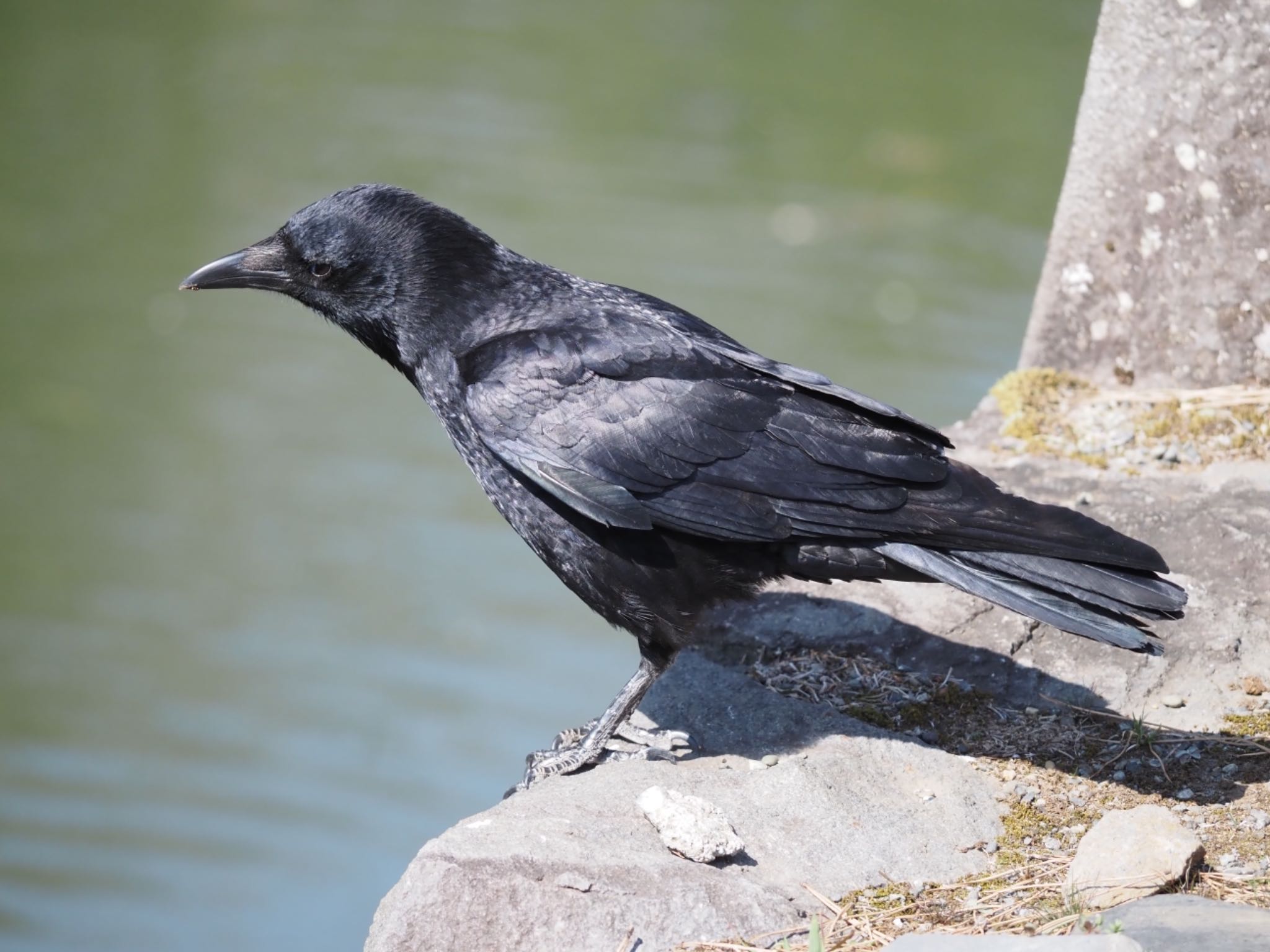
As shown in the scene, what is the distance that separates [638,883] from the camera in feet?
11.3

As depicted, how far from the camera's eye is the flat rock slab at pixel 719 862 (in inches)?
133

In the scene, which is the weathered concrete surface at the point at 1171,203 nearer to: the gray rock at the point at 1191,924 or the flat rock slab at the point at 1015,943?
the gray rock at the point at 1191,924

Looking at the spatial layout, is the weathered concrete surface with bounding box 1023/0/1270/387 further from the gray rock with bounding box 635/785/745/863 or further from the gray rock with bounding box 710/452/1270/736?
the gray rock with bounding box 635/785/745/863

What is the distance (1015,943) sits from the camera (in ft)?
9.77

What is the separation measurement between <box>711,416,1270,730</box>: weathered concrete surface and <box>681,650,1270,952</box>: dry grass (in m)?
0.11

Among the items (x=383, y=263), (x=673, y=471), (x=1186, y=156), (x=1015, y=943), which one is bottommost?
(x=1015, y=943)

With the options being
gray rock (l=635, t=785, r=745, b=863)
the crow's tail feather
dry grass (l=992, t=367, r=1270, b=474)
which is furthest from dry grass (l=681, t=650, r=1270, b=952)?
dry grass (l=992, t=367, r=1270, b=474)

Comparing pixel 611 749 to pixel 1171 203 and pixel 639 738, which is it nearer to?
pixel 639 738

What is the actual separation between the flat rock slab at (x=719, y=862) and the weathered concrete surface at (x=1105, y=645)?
487mm

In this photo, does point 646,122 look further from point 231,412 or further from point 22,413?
point 22,413

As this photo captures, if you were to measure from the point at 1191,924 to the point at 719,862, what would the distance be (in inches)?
43.1

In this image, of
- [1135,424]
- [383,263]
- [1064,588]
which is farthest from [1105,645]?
[383,263]

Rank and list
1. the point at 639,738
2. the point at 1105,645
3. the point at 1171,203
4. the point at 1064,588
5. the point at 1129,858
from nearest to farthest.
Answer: the point at 1129,858 < the point at 1064,588 < the point at 639,738 < the point at 1105,645 < the point at 1171,203

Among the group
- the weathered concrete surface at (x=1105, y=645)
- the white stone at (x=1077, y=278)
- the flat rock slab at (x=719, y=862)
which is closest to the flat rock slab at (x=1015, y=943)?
the flat rock slab at (x=719, y=862)
